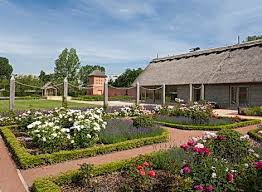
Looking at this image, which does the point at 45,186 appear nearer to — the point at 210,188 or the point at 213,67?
the point at 210,188

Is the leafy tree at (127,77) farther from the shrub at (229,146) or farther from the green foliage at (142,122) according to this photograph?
the shrub at (229,146)

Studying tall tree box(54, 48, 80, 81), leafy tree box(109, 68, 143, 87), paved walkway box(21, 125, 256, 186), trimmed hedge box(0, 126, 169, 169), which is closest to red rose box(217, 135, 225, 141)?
paved walkway box(21, 125, 256, 186)

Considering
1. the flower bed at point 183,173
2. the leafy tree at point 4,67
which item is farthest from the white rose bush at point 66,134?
the leafy tree at point 4,67

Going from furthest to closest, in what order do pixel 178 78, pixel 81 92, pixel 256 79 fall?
pixel 81 92 < pixel 178 78 < pixel 256 79

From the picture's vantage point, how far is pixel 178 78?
101 feet

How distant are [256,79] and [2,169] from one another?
2047 cm

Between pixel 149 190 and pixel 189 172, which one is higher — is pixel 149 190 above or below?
below

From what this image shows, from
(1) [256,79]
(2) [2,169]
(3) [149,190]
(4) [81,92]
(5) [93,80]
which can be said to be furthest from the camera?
(5) [93,80]

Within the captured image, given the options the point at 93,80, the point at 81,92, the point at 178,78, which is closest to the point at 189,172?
the point at 178,78

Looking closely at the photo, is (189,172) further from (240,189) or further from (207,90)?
(207,90)

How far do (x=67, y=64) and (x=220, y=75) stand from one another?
171 ft

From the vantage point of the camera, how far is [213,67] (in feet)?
92.4

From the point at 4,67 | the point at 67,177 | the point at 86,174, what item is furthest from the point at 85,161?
the point at 4,67

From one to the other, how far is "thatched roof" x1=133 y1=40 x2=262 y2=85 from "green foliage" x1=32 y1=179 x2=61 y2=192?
20652 mm
